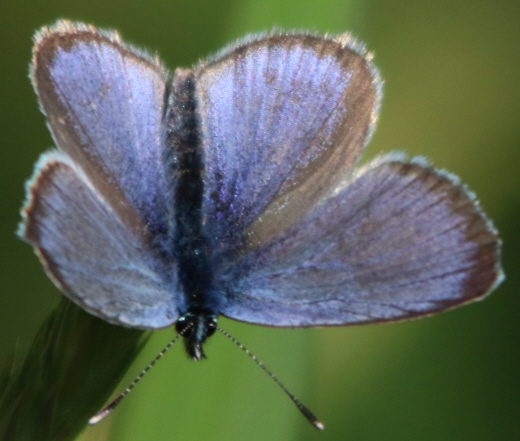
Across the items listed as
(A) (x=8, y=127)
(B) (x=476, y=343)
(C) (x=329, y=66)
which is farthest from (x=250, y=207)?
(B) (x=476, y=343)

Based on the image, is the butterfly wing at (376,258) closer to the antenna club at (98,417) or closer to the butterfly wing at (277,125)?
the butterfly wing at (277,125)

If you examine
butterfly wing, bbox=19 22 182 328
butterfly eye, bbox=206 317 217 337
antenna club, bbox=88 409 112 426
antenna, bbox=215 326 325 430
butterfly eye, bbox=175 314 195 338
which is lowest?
antenna club, bbox=88 409 112 426

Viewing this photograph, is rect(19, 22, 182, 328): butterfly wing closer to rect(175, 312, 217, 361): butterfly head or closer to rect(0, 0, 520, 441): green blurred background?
rect(175, 312, 217, 361): butterfly head

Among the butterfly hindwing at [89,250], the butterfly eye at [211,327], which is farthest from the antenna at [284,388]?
the butterfly hindwing at [89,250]

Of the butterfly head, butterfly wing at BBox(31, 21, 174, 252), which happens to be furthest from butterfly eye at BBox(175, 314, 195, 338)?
butterfly wing at BBox(31, 21, 174, 252)

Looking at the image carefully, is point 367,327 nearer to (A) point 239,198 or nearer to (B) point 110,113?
(A) point 239,198

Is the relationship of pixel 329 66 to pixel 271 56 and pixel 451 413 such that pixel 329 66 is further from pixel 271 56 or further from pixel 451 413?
pixel 451 413

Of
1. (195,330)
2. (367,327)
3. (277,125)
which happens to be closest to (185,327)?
(195,330)
